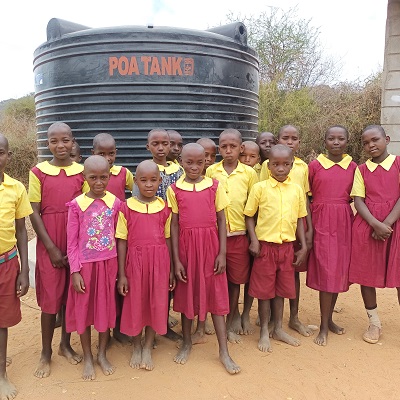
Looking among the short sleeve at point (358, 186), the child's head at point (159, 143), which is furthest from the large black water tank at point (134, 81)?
the short sleeve at point (358, 186)

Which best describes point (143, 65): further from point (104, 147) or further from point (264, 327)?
point (264, 327)

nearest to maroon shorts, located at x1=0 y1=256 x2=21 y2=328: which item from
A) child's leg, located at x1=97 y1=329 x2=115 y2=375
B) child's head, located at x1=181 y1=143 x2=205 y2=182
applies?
child's leg, located at x1=97 y1=329 x2=115 y2=375

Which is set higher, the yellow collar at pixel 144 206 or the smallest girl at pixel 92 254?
the yellow collar at pixel 144 206

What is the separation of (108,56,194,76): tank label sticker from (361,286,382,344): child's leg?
93.3 inches

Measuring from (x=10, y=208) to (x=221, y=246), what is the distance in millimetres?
1265

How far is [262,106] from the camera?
13.9 metres

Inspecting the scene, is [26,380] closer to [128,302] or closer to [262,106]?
[128,302]

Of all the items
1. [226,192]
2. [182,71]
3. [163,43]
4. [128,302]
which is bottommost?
[128,302]

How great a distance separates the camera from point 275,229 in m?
2.75

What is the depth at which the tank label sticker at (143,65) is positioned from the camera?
3496 millimetres

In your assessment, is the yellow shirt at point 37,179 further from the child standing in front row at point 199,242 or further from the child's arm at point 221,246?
the child's arm at point 221,246

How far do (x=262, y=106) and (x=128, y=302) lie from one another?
40.1 ft

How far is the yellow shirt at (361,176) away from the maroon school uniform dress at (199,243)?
929 millimetres

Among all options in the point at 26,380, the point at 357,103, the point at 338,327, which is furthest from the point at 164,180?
the point at 357,103
